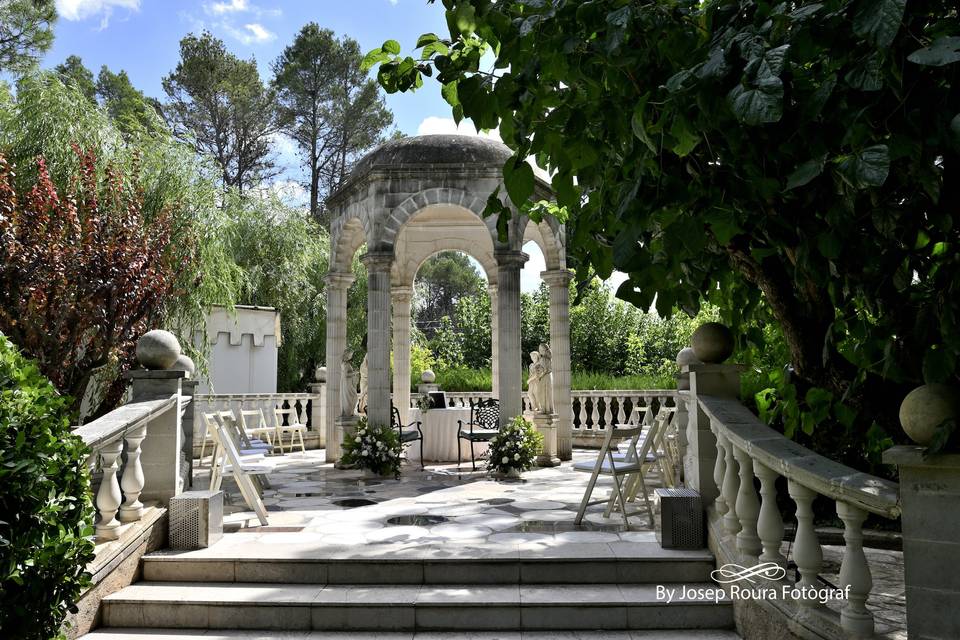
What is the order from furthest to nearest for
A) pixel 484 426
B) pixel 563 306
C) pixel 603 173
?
pixel 563 306, pixel 484 426, pixel 603 173

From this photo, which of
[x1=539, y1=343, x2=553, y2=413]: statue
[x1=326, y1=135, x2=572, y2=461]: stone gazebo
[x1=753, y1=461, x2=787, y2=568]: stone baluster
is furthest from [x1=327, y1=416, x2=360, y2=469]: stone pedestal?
[x1=753, y1=461, x2=787, y2=568]: stone baluster

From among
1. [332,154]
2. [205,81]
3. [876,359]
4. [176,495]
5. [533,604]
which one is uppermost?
[205,81]

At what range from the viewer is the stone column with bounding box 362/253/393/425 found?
10117 millimetres

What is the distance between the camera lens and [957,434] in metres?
2.53

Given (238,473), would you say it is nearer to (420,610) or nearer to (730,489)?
(420,610)

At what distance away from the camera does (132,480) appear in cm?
504

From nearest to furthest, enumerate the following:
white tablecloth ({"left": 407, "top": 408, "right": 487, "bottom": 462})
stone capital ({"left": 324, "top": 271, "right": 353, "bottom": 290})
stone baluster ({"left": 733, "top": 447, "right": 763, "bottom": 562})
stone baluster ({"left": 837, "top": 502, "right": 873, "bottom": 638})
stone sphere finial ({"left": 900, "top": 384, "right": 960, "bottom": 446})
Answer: stone sphere finial ({"left": 900, "top": 384, "right": 960, "bottom": 446}), stone baluster ({"left": 837, "top": 502, "right": 873, "bottom": 638}), stone baluster ({"left": 733, "top": 447, "right": 763, "bottom": 562}), white tablecloth ({"left": 407, "top": 408, "right": 487, "bottom": 462}), stone capital ({"left": 324, "top": 271, "right": 353, "bottom": 290})

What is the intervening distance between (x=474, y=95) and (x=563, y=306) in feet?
30.7

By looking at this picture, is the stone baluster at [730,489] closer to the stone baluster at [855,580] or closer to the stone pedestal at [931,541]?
the stone baluster at [855,580]

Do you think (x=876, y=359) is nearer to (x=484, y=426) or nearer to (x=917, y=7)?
(x=917, y=7)

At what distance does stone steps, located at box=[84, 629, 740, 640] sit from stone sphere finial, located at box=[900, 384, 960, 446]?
223cm

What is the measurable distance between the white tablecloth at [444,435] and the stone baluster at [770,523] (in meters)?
8.05

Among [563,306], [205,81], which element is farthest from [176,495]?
[205,81]

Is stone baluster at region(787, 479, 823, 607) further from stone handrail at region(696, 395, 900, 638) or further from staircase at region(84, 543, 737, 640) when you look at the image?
staircase at region(84, 543, 737, 640)
